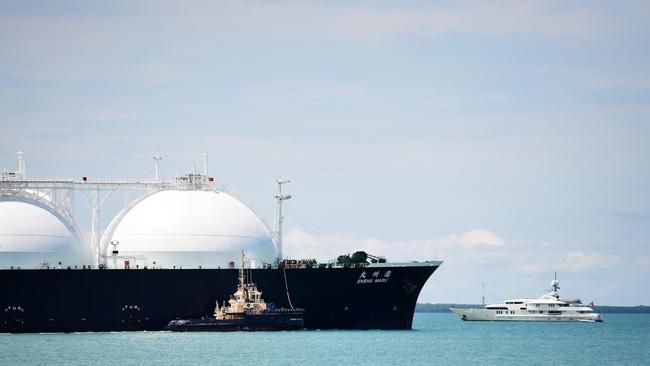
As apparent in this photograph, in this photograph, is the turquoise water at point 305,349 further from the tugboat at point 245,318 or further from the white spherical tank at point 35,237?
the white spherical tank at point 35,237

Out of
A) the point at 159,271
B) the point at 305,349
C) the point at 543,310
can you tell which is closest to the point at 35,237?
the point at 159,271

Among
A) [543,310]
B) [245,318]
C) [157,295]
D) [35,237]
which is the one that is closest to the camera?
[245,318]

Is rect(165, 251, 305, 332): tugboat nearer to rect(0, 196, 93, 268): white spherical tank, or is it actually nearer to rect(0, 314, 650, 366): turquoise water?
rect(0, 314, 650, 366): turquoise water

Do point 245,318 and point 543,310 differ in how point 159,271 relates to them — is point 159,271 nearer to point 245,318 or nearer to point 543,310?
point 245,318

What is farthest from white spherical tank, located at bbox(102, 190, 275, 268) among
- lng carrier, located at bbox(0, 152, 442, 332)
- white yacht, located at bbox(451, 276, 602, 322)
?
white yacht, located at bbox(451, 276, 602, 322)

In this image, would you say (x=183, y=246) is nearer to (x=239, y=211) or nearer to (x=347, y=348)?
(x=239, y=211)

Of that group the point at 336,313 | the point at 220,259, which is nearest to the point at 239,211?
the point at 220,259

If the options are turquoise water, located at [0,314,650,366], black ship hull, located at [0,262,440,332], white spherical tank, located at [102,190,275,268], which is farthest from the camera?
white spherical tank, located at [102,190,275,268]

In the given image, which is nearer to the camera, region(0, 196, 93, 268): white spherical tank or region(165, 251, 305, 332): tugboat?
region(165, 251, 305, 332): tugboat

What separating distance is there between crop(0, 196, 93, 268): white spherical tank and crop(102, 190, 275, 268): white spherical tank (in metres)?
2.78

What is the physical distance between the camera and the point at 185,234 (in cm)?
9262

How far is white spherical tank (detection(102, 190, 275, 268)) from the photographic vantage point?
303 ft

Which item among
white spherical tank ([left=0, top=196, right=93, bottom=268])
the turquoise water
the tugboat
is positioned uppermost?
white spherical tank ([left=0, top=196, right=93, bottom=268])

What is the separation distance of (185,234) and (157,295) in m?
4.78
